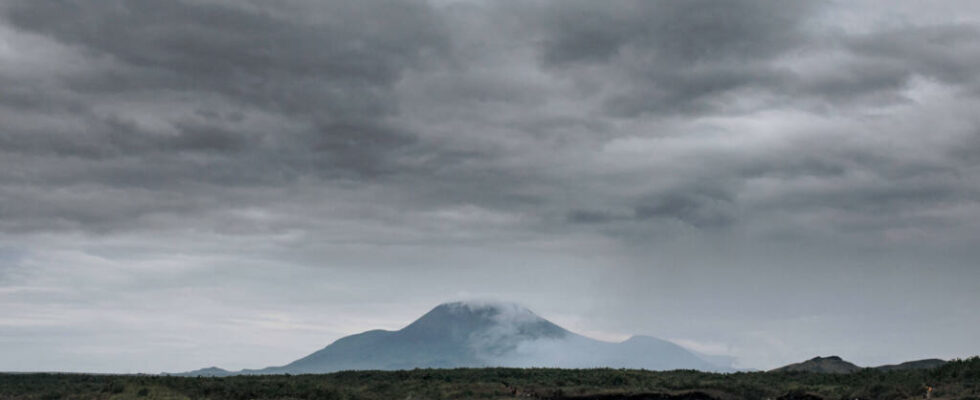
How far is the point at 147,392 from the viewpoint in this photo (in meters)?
77.3

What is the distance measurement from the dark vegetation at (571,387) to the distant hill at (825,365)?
976 inches

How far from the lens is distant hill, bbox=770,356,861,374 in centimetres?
12412

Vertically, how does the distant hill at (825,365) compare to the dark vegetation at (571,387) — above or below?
above

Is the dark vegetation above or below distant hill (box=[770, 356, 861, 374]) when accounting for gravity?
below

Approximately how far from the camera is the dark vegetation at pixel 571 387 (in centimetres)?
7625

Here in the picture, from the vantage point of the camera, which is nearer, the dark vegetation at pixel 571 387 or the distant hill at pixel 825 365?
the dark vegetation at pixel 571 387

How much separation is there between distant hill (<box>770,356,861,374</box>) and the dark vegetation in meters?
24.8

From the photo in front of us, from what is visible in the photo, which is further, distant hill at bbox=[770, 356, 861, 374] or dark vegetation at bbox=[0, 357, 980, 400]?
distant hill at bbox=[770, 356, 861, 374]

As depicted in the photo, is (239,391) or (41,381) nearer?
(239,391)

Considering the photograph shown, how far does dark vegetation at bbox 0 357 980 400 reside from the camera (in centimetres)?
7625

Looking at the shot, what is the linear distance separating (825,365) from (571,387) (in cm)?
5725

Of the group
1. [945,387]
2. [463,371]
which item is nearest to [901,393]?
[945,387]

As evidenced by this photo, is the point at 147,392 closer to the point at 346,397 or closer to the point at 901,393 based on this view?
the point at 346,397

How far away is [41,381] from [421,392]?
50.7 m
